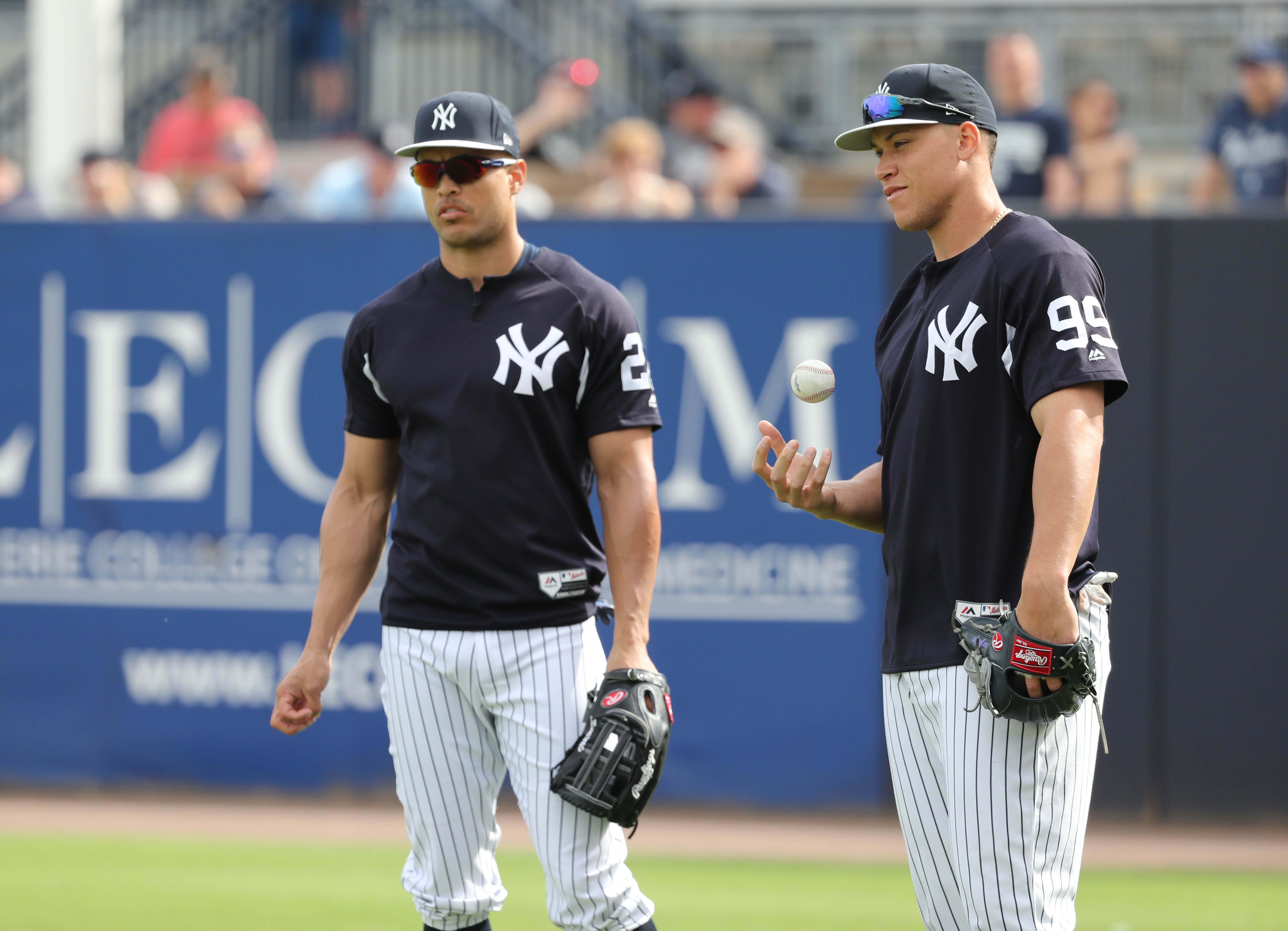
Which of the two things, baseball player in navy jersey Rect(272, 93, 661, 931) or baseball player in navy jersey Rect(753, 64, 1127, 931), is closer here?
baseball player in navy jersey Rect(753, 64, 1127, 931)

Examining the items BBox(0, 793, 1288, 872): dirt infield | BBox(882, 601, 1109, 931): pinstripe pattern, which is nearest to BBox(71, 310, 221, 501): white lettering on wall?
BBox(0, 793, 1288, 872): dirt infield

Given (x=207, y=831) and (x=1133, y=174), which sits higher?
(x=1133, y=174)

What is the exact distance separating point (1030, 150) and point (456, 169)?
5373mm

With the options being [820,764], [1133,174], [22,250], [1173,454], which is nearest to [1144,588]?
[1173,454]

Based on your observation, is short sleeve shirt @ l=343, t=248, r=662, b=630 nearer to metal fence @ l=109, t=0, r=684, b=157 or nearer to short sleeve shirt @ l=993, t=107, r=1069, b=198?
short sleeve shirt @ l=993, t=107, r=1069, b=198

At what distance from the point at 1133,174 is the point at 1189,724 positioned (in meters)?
4.60

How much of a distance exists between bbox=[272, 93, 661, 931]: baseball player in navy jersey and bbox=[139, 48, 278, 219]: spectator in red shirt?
5.15m

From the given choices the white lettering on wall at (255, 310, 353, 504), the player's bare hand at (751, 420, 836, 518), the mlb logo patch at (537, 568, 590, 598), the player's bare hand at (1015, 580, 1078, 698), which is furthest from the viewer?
the white lettering on wall at (255, 310, 353, 504)

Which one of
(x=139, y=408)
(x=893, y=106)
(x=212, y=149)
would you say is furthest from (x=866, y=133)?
(x=212, y=149)

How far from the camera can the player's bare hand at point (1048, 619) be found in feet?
9.59

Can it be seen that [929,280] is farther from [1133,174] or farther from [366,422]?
[1133,174]

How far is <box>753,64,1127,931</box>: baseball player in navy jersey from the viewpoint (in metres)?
2.99

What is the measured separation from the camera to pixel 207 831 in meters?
7.21

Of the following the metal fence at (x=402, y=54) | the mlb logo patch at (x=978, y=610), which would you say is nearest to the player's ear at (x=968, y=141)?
the mlb logo patch at (x=978, y=610)
